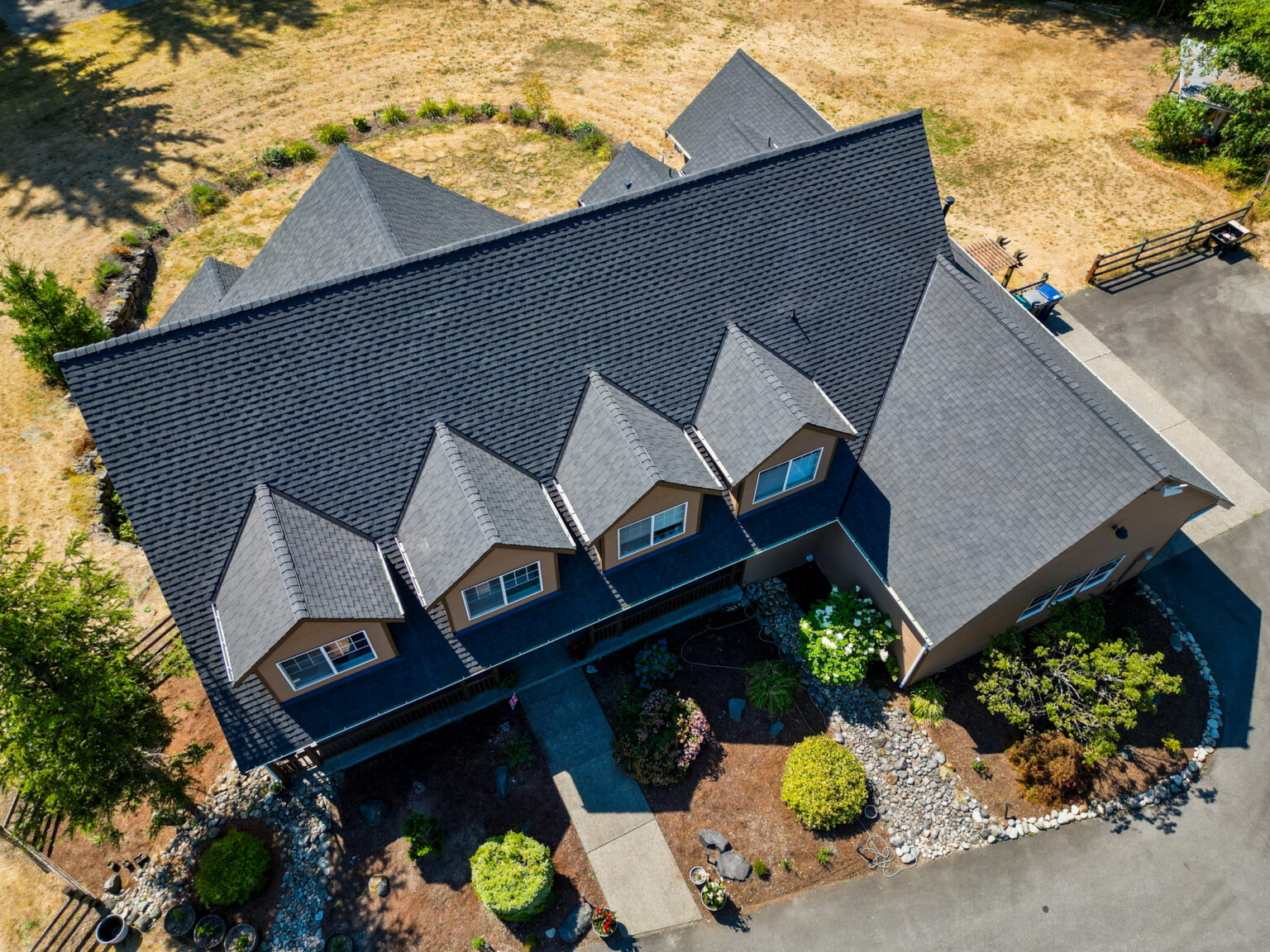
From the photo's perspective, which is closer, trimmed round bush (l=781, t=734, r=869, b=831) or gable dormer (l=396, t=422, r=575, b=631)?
gable dormer (l=396, t=422, r=575, b=631)

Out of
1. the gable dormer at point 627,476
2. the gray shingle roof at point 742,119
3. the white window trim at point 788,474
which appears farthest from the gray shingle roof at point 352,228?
the white window trim at point 788,474

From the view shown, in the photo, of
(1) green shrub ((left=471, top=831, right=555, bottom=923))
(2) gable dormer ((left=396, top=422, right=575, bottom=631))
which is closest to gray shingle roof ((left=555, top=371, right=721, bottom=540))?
(2) gable dormer ((left=396, top=422, right=575, bottom=631))

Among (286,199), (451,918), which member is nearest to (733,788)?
(451,918)

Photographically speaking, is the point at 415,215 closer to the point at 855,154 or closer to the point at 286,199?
the point at 855,154

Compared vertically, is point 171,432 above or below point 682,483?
above

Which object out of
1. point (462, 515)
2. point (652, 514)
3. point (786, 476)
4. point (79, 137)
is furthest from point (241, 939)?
point (79, 137)

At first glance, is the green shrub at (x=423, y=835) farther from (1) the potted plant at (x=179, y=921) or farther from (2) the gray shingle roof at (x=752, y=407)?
(2) the gray shingle roof at (x=752, y=407)

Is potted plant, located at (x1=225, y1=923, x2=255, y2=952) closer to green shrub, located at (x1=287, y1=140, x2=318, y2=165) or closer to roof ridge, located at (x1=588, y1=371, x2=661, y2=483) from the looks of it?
roof ridge, located at (x1=588, y1=371, x2=661, y2=483)
